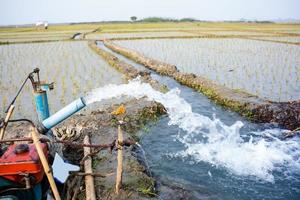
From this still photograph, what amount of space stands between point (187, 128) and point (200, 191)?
9.57 ft

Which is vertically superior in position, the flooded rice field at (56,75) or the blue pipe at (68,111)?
the blue pipe at (68,111)

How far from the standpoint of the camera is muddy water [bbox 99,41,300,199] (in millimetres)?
5473

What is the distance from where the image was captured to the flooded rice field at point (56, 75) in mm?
10617

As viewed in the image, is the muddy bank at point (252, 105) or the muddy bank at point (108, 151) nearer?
the muddy bank at point (108, 151)

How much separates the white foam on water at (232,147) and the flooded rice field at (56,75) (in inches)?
166

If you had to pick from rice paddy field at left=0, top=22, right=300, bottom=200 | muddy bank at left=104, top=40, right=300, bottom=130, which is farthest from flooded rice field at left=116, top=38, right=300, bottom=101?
muddy bank at left=104, top=40, right=300, bottom=130

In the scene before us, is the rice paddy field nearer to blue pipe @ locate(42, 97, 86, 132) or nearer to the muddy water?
the muddy water

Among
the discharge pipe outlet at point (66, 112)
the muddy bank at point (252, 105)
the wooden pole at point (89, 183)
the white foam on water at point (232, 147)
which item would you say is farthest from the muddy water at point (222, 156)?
the discharge pipe outlet at point (66, 112)

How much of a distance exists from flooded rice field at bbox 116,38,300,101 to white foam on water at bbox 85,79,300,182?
3253 millimetres

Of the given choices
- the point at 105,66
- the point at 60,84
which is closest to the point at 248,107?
the point at 60,84

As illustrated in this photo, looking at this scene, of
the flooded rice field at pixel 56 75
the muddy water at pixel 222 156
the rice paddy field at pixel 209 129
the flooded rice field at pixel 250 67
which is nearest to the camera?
the muddy water at pixel 222 156

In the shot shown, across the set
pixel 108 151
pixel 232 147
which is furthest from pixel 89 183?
pixel 232 147

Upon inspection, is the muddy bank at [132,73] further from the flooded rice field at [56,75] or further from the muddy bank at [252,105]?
the muddy bank at [252,105]

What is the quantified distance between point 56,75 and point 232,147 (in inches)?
394
